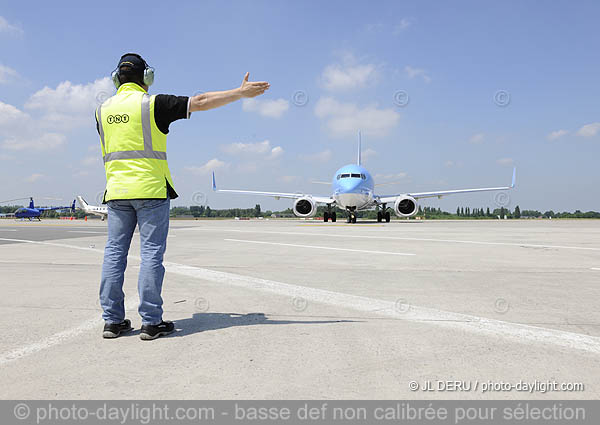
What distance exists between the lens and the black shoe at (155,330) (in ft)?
8.94

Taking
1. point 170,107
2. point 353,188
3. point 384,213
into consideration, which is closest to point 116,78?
point 170,107

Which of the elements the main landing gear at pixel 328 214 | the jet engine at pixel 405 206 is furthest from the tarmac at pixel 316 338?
the main landing gear at pixel 328 214

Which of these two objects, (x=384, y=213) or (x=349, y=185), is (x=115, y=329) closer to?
(x=349, y=185)

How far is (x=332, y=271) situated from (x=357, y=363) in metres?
3.49

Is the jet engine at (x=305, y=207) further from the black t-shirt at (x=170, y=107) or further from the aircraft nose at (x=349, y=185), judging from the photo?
the black t-shirt at (x=170, y=107)

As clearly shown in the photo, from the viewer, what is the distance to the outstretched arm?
3020 mm

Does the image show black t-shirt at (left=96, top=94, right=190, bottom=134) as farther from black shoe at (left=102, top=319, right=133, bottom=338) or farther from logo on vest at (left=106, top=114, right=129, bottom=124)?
black shoe at (left=102, top=319, right=133, bottom=338)

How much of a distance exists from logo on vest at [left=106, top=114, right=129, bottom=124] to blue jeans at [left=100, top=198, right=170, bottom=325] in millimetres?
637

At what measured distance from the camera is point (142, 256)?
3.04m

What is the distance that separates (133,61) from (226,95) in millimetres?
913

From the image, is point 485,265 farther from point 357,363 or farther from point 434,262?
point 357,363

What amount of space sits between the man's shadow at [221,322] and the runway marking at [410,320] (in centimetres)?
59

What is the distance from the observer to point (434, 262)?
256 inches

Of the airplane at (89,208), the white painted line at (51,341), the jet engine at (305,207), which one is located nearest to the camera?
the white painted line at (51,341)
